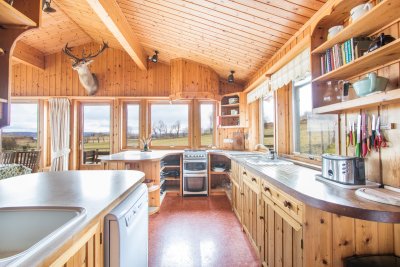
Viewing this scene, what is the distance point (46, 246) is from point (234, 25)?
268 centimetres

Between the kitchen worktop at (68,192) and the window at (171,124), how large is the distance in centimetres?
332

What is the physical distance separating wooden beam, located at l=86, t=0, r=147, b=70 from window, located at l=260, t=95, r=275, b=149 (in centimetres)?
255

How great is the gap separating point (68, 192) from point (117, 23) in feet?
8.13

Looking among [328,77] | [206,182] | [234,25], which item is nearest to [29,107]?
[206,182]

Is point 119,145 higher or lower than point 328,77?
lower

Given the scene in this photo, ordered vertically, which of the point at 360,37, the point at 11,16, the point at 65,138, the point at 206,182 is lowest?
the point at 206,182

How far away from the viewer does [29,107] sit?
16.5 feet

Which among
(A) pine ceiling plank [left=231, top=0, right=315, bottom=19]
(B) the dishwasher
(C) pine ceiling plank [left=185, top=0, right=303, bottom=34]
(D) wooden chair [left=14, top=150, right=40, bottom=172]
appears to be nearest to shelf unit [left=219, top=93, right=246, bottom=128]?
(C) pine ceiling plank [left=185, top=0, right=303, bottom=34]

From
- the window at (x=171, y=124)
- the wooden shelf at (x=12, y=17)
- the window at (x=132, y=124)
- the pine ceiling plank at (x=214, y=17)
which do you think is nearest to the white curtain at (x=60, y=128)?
the window at (x=132, y=124)

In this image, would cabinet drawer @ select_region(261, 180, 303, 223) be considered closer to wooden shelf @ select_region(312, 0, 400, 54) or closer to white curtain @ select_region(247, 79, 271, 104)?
wooden shelf @ select_region(312, 0, 400, 54)

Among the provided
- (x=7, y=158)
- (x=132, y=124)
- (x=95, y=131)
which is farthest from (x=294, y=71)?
(x=7, y=158)

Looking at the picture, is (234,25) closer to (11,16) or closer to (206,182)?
(11,16)

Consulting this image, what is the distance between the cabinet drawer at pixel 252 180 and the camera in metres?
2.12

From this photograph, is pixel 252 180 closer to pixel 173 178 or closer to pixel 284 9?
pixel 284 9
